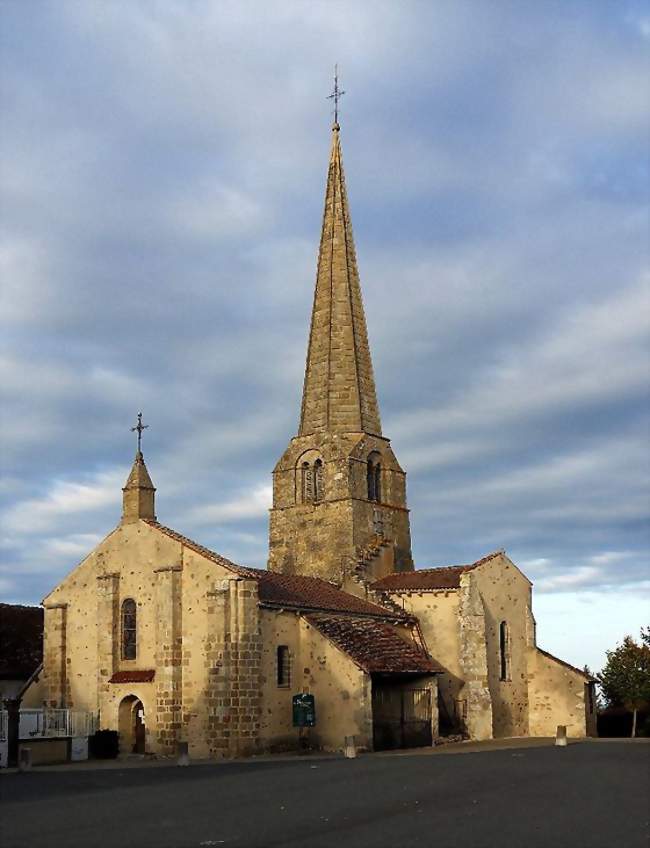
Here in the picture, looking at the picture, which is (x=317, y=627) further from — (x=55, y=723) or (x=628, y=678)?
(x=628, y=678)

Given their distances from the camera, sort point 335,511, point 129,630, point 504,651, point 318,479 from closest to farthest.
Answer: point 129,630
point 504,651
point 335,511
point 318,479

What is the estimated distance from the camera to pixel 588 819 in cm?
1658

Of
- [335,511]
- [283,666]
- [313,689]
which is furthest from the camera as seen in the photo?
[335,511]

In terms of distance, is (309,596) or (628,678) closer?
(309,596)

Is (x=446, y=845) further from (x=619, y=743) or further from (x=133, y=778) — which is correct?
(x=619, y=743)

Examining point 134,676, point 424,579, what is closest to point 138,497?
point 134,676

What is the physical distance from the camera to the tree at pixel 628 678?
44.8 metres

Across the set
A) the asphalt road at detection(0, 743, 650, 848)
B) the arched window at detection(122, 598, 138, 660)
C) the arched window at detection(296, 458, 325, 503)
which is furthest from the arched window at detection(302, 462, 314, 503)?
the asphalt road at detection(0, 743, 650, 848)

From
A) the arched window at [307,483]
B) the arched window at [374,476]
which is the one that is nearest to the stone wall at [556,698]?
the arched window at [374,476]

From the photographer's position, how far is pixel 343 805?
59.9 feet

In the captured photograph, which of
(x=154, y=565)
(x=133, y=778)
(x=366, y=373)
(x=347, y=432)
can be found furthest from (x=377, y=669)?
(x=366, y=373)

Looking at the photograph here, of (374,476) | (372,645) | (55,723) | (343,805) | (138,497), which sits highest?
(374,476)

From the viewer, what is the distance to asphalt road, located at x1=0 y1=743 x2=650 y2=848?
48.7 ft

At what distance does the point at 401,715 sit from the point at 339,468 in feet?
40.1
